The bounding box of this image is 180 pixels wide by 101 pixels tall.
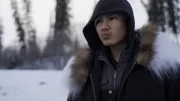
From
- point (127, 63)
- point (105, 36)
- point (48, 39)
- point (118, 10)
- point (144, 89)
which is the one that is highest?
point (118, 10)

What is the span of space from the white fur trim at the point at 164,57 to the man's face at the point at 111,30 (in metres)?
0.24

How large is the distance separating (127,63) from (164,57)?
25 centimetres

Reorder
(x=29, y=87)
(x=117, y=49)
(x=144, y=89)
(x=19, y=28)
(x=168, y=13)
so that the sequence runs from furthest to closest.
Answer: (x=19, y=28)
(x=168, y=13)
(x=29, y=87)
(x=117, y=49)
(x=144, y=89)

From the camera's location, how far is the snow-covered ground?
41.2 feet

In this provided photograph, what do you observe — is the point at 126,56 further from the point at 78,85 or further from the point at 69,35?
the point at 69,35

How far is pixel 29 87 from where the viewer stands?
1408 cm

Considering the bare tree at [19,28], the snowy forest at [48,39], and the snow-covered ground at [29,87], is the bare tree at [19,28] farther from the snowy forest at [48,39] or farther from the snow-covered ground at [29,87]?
the snow-covered ground at [29,87]

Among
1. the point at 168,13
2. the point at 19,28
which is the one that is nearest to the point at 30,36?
the point at 19,28

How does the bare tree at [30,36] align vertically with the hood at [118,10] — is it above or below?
below

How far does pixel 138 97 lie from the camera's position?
10.0 ft

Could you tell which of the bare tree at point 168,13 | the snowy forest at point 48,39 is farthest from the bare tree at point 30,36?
the bare tree at point 168,13

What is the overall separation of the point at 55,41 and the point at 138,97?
43770 millimetres

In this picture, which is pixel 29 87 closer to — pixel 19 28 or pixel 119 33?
pixel 119 33

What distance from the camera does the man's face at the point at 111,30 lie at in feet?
10.5
